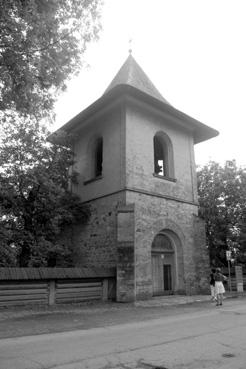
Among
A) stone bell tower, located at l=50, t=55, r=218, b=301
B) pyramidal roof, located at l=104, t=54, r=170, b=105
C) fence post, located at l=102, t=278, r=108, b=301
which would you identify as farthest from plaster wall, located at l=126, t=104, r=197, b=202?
fence post, located at l=102, t=278, r=108, b=301

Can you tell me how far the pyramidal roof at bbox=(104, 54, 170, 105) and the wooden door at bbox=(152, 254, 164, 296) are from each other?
27.7ft

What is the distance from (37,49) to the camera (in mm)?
8438

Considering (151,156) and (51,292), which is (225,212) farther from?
(51,292)

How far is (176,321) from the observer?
360 inches

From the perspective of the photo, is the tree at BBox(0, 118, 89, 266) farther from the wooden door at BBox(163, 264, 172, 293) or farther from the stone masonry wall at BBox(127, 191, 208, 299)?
the wooden door at BBox(163, 264, 172, 293)

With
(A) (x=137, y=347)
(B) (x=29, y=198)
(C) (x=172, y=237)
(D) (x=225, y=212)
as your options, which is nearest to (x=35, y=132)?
(B) (x=29, y=198)

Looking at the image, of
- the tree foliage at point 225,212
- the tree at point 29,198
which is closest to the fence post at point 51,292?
the tree at point 29,198

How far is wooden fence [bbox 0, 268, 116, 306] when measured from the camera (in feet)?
36.8

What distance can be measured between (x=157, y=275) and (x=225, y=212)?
10730 mm

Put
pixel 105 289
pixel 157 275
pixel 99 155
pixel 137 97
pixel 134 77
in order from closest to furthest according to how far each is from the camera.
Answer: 1. pixel 105 289
2. pixel 157 275
3. pixel 137 97
4. pixel 134 77
5. pixel 99 155

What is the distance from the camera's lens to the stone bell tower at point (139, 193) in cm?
1443

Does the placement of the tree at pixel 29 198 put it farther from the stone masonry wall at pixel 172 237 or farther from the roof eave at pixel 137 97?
the stone masonry wall at pixel 172 237

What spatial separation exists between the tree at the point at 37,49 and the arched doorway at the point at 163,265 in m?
9.17

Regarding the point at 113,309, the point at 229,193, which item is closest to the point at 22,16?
the point at 113,309
